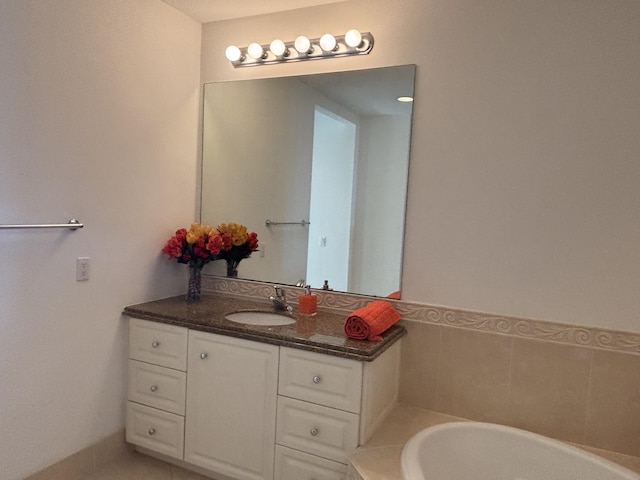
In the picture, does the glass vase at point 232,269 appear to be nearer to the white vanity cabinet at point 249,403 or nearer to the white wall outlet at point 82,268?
the white vanity cabinet at point 249,403

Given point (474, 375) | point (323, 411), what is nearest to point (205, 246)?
point (323, 411)

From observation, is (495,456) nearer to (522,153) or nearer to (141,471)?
(522,153)

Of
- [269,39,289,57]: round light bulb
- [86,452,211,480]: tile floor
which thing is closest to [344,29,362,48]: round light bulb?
[269,39,289,57]: round light bulb

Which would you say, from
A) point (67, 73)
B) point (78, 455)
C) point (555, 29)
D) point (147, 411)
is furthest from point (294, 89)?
point (78, 455)

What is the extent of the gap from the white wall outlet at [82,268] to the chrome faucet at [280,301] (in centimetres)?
87

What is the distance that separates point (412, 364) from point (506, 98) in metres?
1.26

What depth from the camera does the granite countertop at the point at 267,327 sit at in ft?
5.98

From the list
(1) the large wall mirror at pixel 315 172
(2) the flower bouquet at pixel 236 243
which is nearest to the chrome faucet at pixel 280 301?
(1) the large wall mirror at pixel 315 172

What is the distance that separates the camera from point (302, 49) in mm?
2299

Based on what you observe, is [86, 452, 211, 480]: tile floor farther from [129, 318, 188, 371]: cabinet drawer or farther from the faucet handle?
the faucet handle

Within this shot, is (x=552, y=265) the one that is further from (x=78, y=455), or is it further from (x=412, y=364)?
(x=78, y=455)

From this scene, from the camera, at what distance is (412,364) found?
7.11 ft

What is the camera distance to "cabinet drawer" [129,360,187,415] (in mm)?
2156

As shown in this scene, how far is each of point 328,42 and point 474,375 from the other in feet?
5.58
